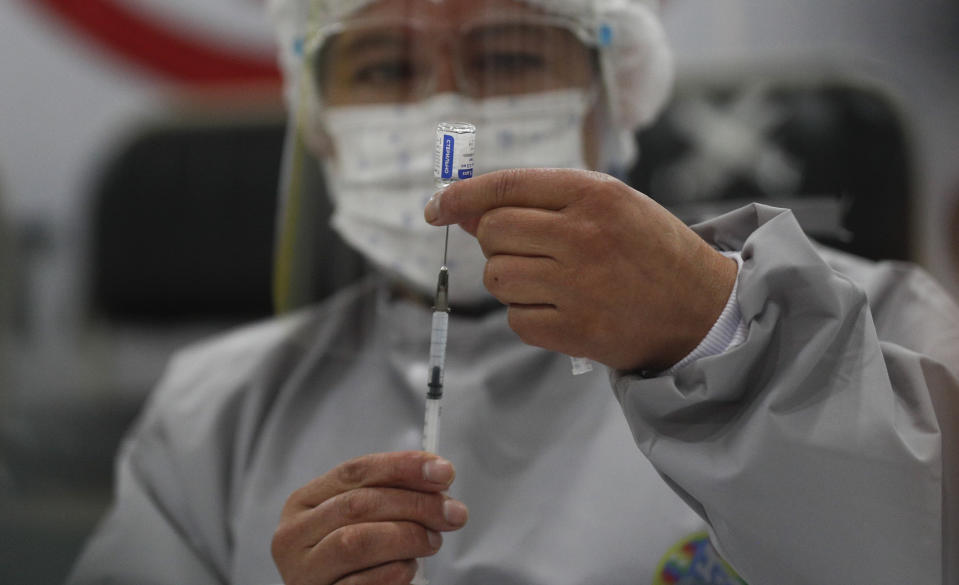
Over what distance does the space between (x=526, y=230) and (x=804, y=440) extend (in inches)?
10.2

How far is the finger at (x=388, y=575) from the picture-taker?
2.06 ft

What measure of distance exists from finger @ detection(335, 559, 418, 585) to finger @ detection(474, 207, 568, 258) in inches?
10.4

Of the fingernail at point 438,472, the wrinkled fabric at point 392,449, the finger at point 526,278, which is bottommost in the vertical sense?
the wrinkled fabric at point 392,449

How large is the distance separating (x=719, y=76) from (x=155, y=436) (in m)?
1.11

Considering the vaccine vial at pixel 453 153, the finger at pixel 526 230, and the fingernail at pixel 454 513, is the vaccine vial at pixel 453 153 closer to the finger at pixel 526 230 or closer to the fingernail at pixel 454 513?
the finger at pixel 526 230

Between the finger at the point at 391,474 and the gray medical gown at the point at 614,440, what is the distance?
0.42 feet

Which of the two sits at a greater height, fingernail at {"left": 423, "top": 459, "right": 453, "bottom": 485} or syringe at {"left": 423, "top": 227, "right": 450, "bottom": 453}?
syringe at {"left": 423, "top": 227, "right": 450, "bottom": 453}

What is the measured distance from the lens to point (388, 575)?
0.63 m

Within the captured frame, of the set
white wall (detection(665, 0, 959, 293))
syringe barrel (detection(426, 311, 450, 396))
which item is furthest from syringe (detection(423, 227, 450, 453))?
white wall (detection(665, 0, 959, 293))

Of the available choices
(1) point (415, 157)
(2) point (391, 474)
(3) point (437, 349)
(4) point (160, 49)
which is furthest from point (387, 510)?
(4) point (160, 49)

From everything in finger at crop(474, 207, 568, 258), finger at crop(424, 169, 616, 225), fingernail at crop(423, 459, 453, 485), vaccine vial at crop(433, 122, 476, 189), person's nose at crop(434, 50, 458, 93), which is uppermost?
person's nose at crop(434, 50, 458, 93)

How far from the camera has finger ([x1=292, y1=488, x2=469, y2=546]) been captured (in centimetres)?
61

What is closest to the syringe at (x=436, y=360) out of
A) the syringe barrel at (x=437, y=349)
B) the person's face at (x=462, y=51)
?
the syringe barrel at (x=437, y=349)

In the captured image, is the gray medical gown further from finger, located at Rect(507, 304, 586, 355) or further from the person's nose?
the person's nose
